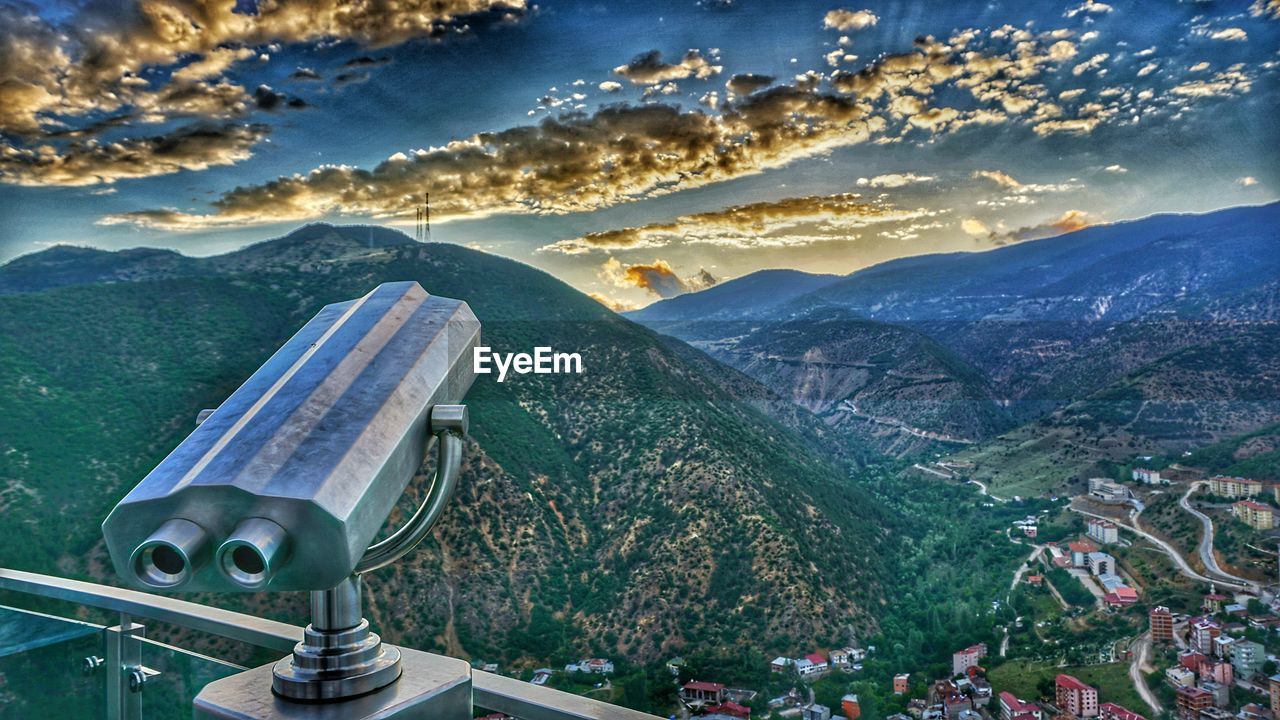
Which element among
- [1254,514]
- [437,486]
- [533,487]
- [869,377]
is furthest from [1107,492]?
[437,486]

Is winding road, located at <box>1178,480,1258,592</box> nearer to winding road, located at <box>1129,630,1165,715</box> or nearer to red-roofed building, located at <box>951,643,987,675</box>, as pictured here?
winding road, located at <box>1129,630,1165,715</box>

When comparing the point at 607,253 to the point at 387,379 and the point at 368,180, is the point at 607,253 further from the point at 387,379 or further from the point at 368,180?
the point at 387,379

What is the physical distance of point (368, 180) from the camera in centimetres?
3116

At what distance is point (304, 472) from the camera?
2.26 feet

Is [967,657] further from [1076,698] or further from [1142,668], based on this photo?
[1142,668]

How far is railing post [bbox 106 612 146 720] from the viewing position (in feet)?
5.00

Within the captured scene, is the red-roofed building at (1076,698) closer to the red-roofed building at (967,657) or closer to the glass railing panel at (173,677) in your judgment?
the red-roofed building at (967,657)

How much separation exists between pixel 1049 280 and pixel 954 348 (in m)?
7.06

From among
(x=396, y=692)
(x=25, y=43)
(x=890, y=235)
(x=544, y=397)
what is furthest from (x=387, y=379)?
(x=890, y=235)

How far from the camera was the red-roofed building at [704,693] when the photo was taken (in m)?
19.0

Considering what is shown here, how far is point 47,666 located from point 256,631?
841mm

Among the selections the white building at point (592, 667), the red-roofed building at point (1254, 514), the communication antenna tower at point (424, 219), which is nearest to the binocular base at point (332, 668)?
the white building at point (592, 667)

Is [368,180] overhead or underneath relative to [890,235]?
overhead

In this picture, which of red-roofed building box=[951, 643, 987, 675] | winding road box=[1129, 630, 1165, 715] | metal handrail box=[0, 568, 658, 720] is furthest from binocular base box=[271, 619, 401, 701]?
red-roofed building box=[951, 643, 987, 675]
